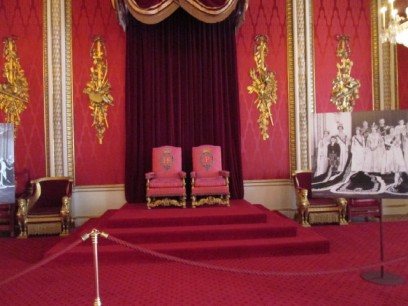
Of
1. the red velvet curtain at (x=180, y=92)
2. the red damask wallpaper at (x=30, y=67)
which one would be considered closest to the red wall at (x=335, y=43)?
the red velvet curtain at (x=180, y=92)

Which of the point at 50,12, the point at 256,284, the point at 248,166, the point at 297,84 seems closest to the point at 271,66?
the point at 297,84

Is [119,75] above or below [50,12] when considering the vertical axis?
below

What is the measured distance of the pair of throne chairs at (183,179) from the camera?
531 centimetres

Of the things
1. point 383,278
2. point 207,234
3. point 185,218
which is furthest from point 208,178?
point 383,278

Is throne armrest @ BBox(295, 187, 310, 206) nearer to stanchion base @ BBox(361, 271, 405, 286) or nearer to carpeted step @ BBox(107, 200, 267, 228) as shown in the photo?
carpeted step @ BBox(107, 200, 267, 228)

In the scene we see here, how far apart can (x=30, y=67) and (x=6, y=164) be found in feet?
11.1

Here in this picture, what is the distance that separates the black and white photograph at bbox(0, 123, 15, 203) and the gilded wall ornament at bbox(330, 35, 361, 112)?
4959mm

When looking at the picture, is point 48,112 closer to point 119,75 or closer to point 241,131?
point 119,75

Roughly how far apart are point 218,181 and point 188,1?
2.44 m

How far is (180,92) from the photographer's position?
6039mm

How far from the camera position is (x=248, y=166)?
6277 millimetres

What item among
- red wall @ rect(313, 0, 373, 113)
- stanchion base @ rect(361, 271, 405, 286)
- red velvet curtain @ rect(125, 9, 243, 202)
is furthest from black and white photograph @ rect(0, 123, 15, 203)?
red wall @ rect(313, 0, 373, 113)

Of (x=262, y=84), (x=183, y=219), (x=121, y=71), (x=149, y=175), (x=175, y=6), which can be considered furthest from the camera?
(x=262, y=84)

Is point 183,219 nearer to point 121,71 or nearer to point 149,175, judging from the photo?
point 149,175
